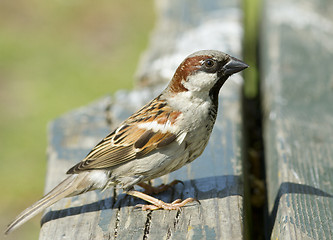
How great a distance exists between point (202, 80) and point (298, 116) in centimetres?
87

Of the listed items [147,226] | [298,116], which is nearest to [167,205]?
[147,226]

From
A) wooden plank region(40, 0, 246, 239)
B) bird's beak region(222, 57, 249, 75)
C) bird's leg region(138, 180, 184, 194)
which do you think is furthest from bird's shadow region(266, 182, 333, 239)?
bird's beak region(222, 57, 249, 75)

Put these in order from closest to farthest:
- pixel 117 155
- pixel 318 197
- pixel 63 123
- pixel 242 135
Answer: pixel 318 197
pixel 117 155
pixel 242 135
pixel 63 123

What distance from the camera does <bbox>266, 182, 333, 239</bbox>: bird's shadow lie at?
104 inches

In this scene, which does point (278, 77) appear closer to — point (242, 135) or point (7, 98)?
point (242, 135)

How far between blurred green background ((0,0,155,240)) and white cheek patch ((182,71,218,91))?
2.55 meters

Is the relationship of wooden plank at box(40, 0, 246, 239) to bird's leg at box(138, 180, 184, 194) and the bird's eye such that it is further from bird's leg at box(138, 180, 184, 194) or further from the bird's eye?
the bird's eye

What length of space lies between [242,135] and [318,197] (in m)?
0.70

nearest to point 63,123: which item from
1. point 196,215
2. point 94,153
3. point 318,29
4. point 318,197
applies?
point 94,153

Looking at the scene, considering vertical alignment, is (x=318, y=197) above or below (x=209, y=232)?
above

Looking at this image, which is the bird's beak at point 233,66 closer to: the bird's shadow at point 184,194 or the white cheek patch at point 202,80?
the white cheek patch at point 202,80

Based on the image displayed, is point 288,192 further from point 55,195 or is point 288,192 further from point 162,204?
point 55,195

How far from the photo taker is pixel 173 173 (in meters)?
3.04

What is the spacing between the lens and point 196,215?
2.52 meters
